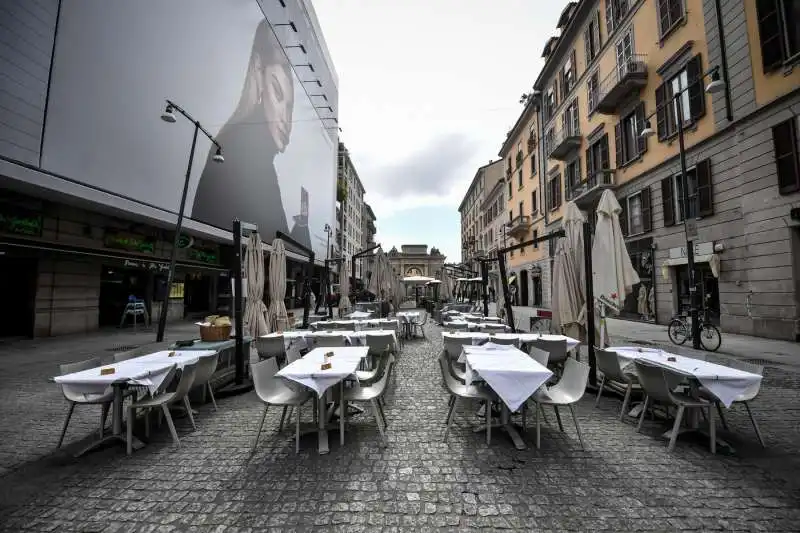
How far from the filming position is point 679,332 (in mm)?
11047

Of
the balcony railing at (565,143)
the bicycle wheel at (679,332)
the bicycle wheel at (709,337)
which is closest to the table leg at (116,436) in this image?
the bicycle wheel at (709,337)

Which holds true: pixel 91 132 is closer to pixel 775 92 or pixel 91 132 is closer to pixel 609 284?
pixel 609 284

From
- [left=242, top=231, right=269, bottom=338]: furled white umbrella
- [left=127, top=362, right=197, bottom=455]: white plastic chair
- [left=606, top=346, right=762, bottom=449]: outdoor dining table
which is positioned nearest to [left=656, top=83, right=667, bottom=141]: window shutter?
[left=606, top=346, right=762, bottom=449]: outdoor dining table

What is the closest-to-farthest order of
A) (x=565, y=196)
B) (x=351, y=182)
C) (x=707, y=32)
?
(x=707, y=32) → (x=565, y=196) → (x=351, y=182)

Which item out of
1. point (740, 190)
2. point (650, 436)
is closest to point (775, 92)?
point (740, 190)

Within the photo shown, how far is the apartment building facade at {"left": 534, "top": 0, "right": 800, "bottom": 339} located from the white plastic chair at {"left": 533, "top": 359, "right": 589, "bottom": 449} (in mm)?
7950

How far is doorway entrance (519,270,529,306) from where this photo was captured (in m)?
32.3

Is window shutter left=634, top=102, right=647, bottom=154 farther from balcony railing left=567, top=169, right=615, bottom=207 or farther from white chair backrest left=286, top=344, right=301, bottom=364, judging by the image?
white chair backrest left=286, top=344, right=301, bottom=364

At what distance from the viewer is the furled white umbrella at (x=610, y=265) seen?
587cm

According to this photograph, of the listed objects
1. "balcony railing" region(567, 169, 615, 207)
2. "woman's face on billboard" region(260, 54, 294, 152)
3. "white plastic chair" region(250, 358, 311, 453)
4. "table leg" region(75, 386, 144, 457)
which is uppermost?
"woman's face on billboard" region(260, 54, 294, 152)

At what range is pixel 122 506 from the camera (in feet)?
9.57

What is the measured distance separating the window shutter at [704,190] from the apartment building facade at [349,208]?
37.0 metres

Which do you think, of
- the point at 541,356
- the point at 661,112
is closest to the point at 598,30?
the point at 661,112

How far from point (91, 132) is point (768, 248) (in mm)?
20011
